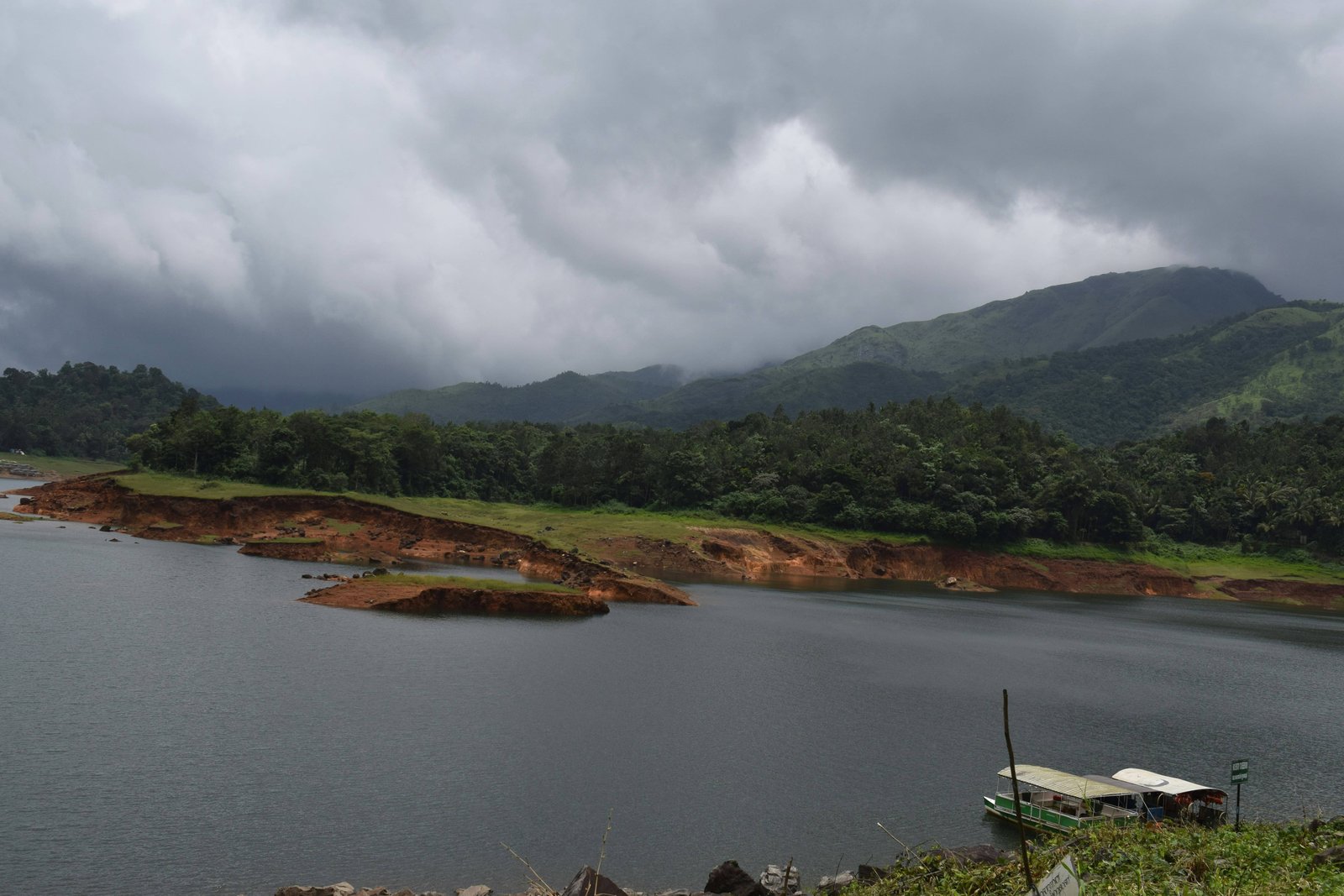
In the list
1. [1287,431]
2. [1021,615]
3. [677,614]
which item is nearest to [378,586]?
[677,614]

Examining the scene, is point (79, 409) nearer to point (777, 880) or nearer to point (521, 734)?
point (521, 734)

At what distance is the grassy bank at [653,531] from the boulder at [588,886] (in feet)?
196

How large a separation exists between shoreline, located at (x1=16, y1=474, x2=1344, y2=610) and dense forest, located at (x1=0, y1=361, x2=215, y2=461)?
82634 mm

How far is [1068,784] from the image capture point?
2452 centimetres

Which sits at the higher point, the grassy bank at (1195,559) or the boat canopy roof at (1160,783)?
the grassy bank at (1195,559)

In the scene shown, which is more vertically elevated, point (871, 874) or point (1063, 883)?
point (1063, 883)

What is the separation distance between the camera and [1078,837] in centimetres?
1703

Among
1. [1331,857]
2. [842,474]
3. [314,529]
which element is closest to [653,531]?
[842,474]

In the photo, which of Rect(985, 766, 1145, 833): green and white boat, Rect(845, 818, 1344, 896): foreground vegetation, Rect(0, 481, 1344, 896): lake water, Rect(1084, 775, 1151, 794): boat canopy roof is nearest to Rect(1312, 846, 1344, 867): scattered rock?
Rect(845, 818, 1344, 896): foreground vegetation

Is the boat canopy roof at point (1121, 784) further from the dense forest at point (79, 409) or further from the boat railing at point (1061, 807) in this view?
the dense forest at point (79, 409)

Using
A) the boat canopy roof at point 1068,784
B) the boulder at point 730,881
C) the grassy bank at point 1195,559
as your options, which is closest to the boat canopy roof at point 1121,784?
the boat canopy roof at point 1068,784

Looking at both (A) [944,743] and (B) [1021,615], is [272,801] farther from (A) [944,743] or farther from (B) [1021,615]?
(B) [1021,615]

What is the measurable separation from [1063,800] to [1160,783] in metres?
3.39

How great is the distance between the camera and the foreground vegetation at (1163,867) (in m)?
11.8
